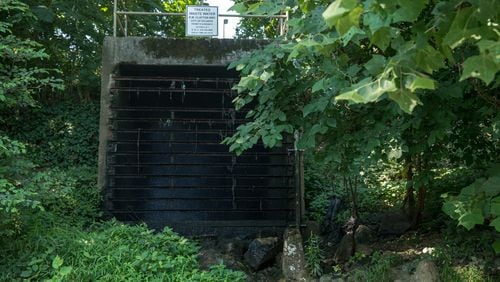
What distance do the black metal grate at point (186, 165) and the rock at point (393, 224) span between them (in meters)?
1.22

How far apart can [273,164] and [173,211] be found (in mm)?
1571

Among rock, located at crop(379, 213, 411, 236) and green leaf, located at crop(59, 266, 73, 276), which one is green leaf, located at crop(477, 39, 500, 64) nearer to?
green leaf, located at crop(59, 266, 73, 276)

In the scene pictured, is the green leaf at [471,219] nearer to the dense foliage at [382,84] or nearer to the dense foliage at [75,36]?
the dense foliage at [382,84]

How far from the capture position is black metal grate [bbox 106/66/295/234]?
703 centimetres

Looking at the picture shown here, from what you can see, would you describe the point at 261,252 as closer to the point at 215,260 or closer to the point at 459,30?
the point at 215,260

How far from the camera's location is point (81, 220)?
605 cm

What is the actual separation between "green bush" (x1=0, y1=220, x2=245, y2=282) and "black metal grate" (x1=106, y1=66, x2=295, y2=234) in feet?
5.59

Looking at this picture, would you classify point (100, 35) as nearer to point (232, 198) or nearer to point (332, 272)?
point (232, 198)

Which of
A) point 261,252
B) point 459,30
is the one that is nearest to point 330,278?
point 261,252

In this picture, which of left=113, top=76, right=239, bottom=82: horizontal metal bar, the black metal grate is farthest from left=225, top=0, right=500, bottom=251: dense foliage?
left=113, top=76, right=239, bottom=82: horizontal metal bar

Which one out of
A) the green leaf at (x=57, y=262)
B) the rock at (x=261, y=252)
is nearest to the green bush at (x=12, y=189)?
the green leaf at (x=57, y=262)

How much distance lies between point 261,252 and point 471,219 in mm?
3420

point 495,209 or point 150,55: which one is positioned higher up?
point 150,55

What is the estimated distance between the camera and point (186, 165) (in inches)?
280
